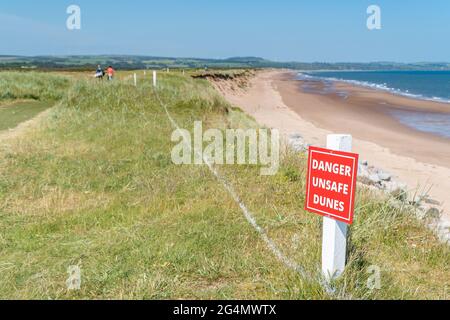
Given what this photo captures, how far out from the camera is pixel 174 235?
4539 millimetres

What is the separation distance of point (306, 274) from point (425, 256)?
5.02 ft

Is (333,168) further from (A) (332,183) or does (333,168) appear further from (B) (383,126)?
(B) (383,126)

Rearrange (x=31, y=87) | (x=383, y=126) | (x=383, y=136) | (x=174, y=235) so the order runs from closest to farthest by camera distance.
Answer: (x=174, y=235), (x=383, y=136), (x=383, y=126), (x=31, y=87)

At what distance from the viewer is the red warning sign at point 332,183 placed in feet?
9.56

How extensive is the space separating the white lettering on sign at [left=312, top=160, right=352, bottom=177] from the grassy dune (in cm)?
86

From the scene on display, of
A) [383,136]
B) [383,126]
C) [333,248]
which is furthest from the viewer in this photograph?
[383,126]

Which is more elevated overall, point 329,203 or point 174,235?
point 329,203

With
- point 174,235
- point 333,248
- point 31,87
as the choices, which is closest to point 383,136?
point 174,235

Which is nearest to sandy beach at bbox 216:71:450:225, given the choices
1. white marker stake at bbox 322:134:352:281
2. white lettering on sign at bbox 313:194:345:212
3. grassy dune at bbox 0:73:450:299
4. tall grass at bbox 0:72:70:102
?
grassy dune at bbox 0:73:450:299

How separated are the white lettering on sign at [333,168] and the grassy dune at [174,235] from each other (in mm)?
861

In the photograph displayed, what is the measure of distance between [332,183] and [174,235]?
2.09 metres
